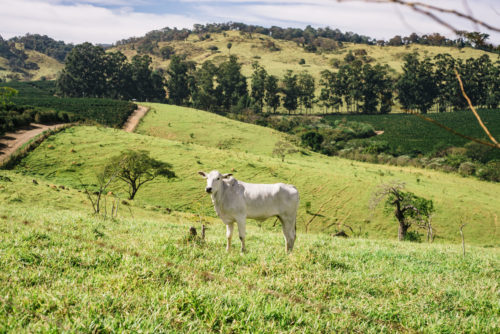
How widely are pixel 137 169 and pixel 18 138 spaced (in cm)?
2524

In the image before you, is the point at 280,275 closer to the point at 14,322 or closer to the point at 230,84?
the point at 14,322

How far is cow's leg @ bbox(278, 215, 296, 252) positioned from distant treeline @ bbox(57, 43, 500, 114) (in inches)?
3934

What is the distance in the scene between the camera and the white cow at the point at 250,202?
970 cm

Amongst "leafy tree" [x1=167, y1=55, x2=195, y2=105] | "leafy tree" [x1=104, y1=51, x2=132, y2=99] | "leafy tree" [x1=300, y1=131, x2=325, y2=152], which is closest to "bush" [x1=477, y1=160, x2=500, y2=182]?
"leafy tree" [x1=300, y1=131, x2=325, y2=152]

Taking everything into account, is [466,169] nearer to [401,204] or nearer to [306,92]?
[401,204]

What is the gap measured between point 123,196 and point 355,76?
104504 mm

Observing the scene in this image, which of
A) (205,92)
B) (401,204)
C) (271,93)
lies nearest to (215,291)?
(401,204)

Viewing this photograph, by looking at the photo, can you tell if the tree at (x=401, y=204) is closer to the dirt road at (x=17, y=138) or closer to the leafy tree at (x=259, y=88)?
the dirt road at (x=17, y=138)

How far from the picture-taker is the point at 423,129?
10119cm

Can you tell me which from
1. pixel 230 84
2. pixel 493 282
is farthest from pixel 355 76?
pixel 493 282

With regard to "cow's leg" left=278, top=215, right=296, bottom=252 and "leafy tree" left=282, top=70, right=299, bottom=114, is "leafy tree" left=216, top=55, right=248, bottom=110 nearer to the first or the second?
"leafy tree" left=282, top=70, right=299, bottom=114

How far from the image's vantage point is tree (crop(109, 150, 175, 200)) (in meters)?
36.6

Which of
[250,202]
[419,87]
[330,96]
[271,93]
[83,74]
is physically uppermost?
[419,87]

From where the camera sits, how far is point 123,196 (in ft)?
120
